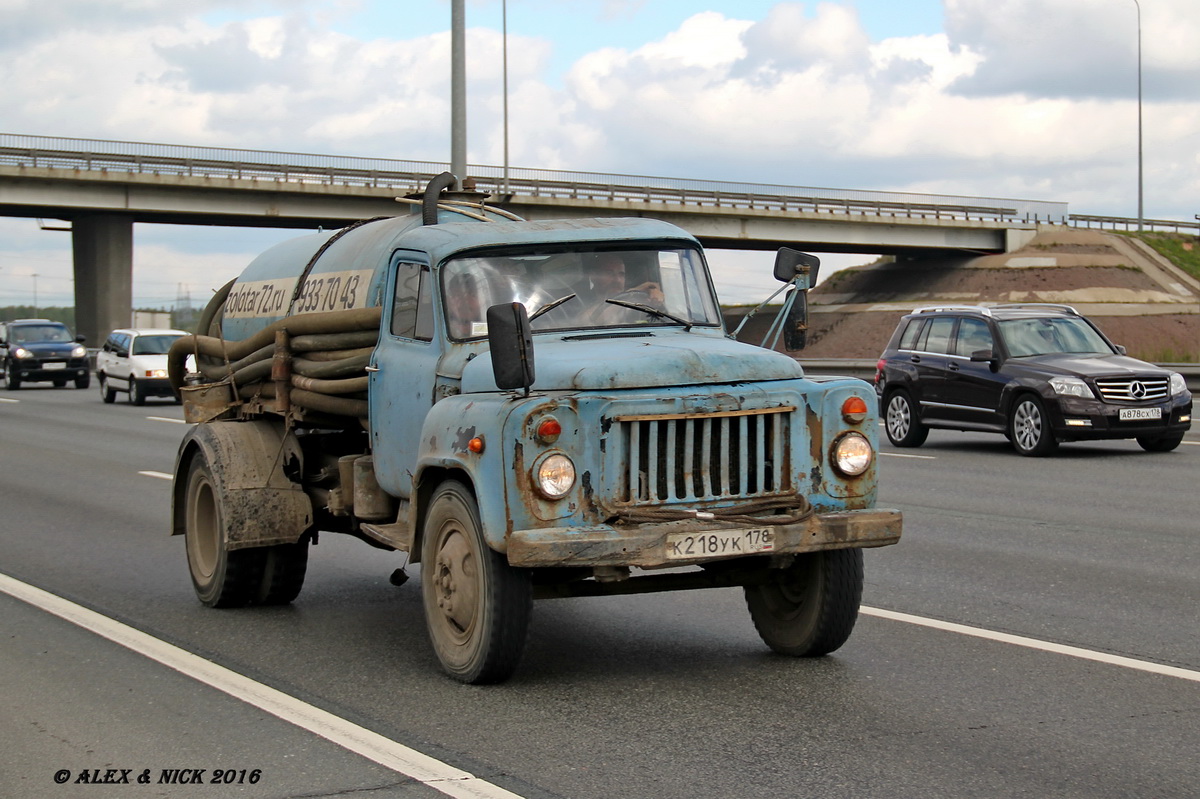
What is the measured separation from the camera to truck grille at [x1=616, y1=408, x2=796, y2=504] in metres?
6.26

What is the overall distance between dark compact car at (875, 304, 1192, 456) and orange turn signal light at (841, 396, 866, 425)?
11555mm

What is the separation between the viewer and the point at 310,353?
8.70m

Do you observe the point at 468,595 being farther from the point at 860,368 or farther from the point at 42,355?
the point at 42,355

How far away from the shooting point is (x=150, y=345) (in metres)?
34.7

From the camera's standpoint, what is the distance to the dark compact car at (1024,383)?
17.5m

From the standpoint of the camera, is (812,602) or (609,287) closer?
(812,602)

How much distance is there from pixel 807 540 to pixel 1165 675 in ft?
5.73

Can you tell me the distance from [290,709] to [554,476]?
1.42m

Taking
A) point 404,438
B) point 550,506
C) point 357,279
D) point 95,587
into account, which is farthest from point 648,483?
point 95,587

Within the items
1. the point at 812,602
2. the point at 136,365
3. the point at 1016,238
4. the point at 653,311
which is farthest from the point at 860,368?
the point at 1016,238

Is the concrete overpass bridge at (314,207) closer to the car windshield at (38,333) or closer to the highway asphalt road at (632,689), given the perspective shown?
the car windshield at (38,333)

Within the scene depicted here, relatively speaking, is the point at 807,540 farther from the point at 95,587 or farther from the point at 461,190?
the point at 95,587

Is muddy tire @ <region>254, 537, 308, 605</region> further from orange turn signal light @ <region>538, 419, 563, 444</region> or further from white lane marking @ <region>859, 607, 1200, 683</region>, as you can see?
white lane marking @ <region>859, 607, 1200, 683</region>

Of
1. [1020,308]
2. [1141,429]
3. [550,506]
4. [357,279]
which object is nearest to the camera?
[550,506]
